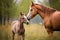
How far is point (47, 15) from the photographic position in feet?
8.22

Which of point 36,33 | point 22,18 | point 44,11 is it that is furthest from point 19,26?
point 44,11

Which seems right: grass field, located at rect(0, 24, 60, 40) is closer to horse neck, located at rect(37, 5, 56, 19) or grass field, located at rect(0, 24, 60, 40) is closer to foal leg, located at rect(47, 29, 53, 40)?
Answer: foal leg, located at rect(47, 29, 53, 40)

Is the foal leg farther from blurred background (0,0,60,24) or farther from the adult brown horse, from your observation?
blurred background (0,0,60,24)

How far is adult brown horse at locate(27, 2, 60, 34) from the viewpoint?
2.47 meters

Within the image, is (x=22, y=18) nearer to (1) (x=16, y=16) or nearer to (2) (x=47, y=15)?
(1) (x=16, y=16)

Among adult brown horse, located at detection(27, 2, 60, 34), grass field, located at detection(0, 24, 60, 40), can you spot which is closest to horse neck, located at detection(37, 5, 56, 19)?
adult brown horse, located at detection(27, 2, 60, 34)

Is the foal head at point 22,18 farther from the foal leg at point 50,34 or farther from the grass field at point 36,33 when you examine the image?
the foal leg at point 50,34

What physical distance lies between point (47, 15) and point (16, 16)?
1.19 ft

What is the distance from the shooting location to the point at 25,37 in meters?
2.52

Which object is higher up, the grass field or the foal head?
the foal head

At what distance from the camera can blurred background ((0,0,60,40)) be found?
2.48m

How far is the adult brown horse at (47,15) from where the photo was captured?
2.47 m

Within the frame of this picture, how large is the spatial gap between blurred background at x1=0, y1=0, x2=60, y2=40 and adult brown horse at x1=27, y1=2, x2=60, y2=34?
0.14ft

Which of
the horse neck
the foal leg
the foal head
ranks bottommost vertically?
the foal leg
